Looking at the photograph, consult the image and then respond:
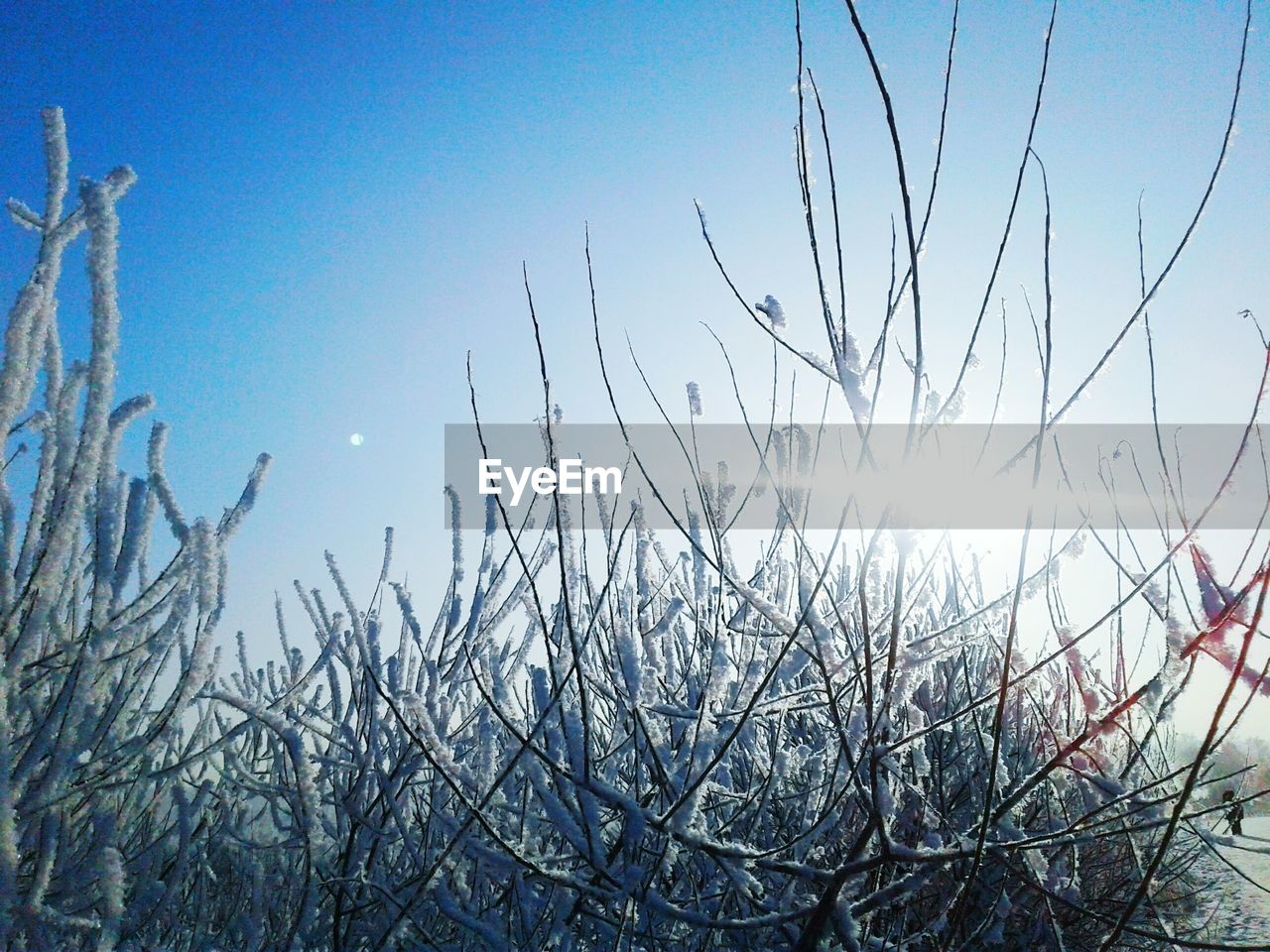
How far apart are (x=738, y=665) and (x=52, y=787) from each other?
45.5 inches

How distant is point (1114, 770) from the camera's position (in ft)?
7.05

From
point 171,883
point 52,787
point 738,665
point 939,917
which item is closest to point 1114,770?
point 939,917

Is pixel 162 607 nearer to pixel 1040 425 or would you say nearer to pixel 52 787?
pixel 52 787

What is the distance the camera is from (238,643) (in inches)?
97.7

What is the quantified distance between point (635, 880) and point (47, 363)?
1243 millimetres

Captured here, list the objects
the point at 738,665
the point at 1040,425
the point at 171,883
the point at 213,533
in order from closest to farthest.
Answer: the point at 1040,425
the point at 213,533
the point at 171,883
the point at 738,665

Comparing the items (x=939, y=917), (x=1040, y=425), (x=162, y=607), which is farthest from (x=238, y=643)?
(x=1040, y=425)

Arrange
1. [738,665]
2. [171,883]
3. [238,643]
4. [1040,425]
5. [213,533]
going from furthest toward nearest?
[238,643], [738,665], [171,883], [213,533], [1040,425]

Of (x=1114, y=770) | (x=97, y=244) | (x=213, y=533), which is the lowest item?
(x=1114, y=770)

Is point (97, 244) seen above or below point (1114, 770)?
above

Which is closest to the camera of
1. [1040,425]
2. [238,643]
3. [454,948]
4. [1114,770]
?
[1040,425]

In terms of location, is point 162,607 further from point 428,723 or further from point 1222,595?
point 1222,595

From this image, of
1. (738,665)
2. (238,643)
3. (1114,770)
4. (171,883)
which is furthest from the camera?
(238,643)

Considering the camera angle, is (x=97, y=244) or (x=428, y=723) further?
(x=428, y=723)
